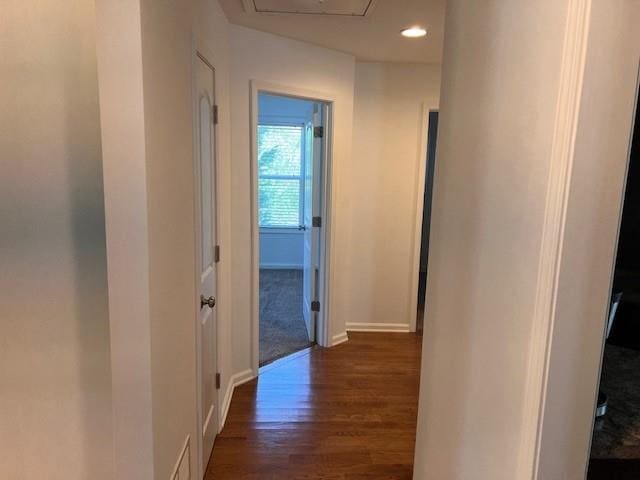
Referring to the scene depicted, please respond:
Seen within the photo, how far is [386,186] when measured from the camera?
4090 millimetres

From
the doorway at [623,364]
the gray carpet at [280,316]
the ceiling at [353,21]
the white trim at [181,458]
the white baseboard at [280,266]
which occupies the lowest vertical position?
the gray carpet at [280,316]

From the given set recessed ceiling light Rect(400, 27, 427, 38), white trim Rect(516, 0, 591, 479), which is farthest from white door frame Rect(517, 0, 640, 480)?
Answer: recessed ceiling light Rect(400, 27, 427, 38)

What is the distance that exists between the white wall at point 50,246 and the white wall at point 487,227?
987mm

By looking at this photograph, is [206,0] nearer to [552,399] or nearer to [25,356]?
[25,356]

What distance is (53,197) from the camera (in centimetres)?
81

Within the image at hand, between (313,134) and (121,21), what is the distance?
2.74m

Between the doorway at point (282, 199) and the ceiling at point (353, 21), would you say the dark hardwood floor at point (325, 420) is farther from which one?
the ceiling at point (353, 21)

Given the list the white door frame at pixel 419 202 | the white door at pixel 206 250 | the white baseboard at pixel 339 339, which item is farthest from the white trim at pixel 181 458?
the white door frame at pixel 419 202

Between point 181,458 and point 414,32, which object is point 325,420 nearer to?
point 181,458

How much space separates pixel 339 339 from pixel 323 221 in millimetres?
1075

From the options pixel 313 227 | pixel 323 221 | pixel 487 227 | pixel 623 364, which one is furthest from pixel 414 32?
pixel 623 364

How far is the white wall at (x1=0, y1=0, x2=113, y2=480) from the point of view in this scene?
0.72 metres

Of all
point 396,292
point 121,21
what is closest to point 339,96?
point 396,292

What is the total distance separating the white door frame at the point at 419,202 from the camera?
13.1 feet
